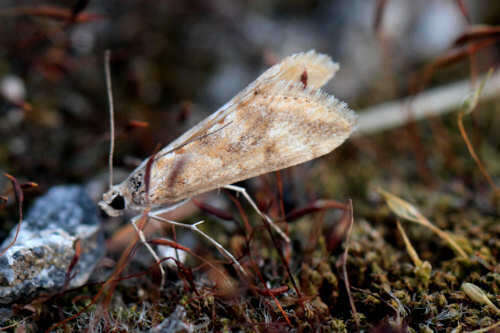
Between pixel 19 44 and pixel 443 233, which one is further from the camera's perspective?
pixel 19 44

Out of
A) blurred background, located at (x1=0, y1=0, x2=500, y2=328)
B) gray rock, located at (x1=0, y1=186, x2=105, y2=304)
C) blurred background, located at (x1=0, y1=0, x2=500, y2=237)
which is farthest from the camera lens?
blurred background, located at (x1=0, y1=0, x2=500, y2=237)

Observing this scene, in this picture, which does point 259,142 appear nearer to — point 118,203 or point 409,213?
point 118,203

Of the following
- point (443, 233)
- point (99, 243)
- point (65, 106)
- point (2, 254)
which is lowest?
point (99, 243)

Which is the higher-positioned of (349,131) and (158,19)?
(158,19)

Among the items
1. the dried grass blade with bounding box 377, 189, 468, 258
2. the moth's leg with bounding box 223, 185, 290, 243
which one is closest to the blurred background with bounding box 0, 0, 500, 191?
the moth's leg with bounding box 223, 185, 290, 243

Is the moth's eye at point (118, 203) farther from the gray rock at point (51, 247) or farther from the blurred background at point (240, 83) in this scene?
the blurred background at point (240, 83)

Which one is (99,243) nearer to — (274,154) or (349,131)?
(274,154)

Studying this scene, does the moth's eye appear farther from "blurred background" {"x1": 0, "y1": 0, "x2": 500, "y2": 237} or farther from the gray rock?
"blurred background" {"x1": 0, "y1": 0, "x2": 500, "y2": 237}

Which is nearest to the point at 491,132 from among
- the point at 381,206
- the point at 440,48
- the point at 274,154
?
the point at 440,48
